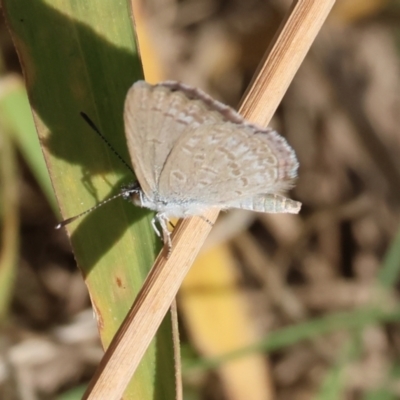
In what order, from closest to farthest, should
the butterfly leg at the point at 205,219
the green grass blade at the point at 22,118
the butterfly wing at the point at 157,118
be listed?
the butterfly wing at the point at 157,118, the butterfly leg at the point at 205,219, the green grass blade at the point at 22,118

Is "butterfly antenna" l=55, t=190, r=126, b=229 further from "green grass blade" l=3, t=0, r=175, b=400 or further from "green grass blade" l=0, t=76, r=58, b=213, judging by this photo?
"green grass blade" l=0, t=76, r=58, b=213

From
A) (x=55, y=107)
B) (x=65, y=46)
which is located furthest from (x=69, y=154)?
(x=65, y=46)

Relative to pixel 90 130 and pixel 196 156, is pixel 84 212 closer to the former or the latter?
pixel 90 130

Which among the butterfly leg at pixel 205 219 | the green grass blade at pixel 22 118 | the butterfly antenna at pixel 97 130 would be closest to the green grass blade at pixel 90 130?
the butterfly antenna at pixel 97 130

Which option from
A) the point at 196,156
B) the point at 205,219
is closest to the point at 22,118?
the point at 196,156

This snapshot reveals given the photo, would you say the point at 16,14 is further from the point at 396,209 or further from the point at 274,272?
the point at 396,209

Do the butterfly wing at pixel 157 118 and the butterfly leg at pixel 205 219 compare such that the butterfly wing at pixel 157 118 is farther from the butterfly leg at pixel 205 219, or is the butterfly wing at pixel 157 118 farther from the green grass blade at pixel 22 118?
the green grass blade at pixel 22 118
